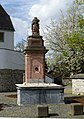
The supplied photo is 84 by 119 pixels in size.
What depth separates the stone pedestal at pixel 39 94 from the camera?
18.8m

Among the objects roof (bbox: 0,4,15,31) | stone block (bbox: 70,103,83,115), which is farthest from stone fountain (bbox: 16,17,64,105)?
roof (bbox: 0,4,15,31)

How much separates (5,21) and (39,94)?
2377 centimetres

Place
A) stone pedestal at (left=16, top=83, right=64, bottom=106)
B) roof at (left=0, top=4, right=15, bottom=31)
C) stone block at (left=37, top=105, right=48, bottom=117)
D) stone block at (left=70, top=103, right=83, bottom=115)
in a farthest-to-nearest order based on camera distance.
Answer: roof at (left=0, top=4, right=15, bottom=31) → stone pedestal at (left=16, top=83, right=64, bottom=106) → stone block at (left=70, top=103, right=83, bottom=115) → stone block at (left=37, top=105, right=48, bottom=117)

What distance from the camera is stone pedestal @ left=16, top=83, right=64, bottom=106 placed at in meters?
18.8

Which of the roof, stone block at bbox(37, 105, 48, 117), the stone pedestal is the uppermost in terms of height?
the roof

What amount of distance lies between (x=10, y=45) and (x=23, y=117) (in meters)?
28.0

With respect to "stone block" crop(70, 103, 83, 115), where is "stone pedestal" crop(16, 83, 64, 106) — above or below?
above

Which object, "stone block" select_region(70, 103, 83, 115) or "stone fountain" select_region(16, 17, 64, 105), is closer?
"stone block" select_region(70, 103, 83, 115)

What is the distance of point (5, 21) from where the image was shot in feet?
135

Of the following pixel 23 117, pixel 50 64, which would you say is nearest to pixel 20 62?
pixel 50 64

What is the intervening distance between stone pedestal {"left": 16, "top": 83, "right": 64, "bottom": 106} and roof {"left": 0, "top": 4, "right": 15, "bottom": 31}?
72.4ft

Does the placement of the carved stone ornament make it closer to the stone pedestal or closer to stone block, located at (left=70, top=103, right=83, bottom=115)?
the stone pedestal

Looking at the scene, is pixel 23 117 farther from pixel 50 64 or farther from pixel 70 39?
pixel 50 64

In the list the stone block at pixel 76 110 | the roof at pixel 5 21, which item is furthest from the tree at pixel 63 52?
the stone block at pixel 76 110
